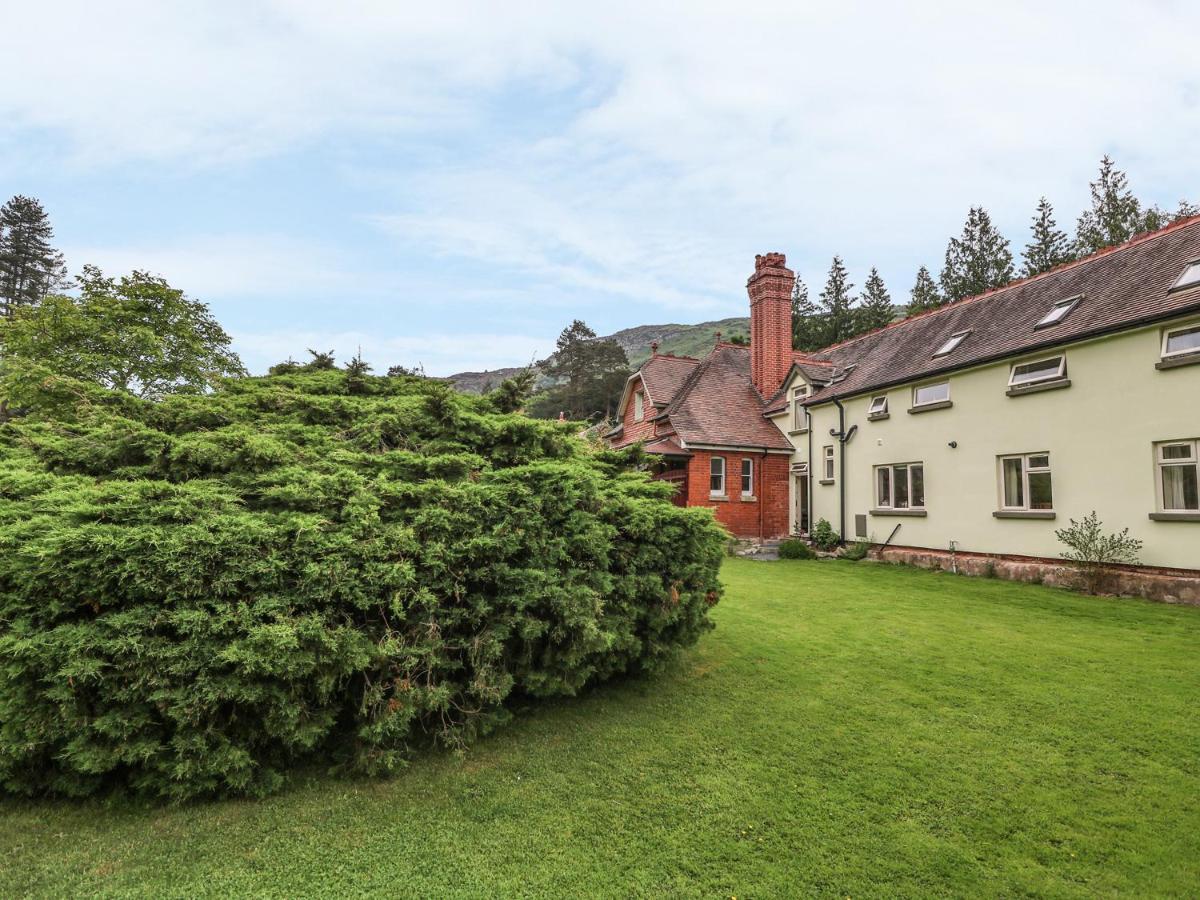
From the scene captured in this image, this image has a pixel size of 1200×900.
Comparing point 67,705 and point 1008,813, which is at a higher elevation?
point 67,705

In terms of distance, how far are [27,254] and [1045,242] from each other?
7939 centimetres

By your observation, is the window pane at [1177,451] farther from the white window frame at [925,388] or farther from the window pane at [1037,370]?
the white window frame at [925,388]

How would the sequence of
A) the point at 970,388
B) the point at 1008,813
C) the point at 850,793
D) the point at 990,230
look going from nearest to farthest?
the point at 1008,813 → the point at 850,793 → the point at 970,388 → the point at 990,230

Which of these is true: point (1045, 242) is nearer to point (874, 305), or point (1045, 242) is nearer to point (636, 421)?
point (874, 305)

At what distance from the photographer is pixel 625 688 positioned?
5.02 meters

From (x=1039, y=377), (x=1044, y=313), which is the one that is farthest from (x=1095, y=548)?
(x=1044, y=313)

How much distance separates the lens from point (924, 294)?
47031mm

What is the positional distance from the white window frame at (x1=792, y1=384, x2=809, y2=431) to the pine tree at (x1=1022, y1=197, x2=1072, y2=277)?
32.1 m

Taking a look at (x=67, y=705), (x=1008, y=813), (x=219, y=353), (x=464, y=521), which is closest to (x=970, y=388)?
(x=1008, y=813)

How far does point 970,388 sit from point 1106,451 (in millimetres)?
3418

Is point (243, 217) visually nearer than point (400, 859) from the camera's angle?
No

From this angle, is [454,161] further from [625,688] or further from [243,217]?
[625,688]

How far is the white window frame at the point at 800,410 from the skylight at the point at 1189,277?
10.1 metres

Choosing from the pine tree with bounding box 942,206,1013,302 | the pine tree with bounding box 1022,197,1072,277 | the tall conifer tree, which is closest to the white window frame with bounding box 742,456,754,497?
the pine tree with bounding box 1022,197,1072,277
